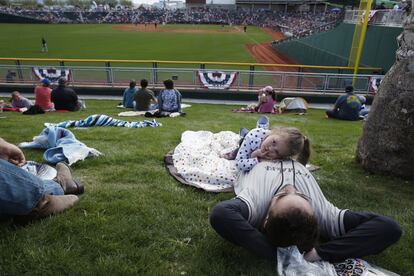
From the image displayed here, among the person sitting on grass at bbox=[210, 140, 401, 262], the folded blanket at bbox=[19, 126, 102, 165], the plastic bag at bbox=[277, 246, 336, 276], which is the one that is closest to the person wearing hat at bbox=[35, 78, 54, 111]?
the folded blanket at bbox=[19, 126, 102, 165]

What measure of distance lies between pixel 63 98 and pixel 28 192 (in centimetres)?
834

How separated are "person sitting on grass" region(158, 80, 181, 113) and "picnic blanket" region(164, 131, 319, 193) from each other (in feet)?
13.4

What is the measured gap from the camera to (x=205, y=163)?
4.17 m

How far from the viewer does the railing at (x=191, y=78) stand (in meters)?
15.1

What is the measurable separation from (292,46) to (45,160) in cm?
3158

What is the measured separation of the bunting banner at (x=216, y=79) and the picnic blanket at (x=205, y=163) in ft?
34.5

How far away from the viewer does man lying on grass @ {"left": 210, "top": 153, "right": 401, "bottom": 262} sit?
2.23m

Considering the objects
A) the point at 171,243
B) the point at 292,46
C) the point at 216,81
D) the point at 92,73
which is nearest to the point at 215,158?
the point at 171,243

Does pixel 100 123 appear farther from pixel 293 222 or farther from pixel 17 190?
pixel 293 222

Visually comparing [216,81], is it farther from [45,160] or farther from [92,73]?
[45,160]

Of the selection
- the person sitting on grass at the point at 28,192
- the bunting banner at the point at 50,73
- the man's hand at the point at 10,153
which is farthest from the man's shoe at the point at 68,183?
the bunting banner at the point at 50,73

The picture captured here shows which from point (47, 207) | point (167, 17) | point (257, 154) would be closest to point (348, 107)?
point (257, 154)

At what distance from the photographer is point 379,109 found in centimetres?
426

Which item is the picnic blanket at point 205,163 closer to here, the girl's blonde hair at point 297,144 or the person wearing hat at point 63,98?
the girl's blonde hair at point 297,144
